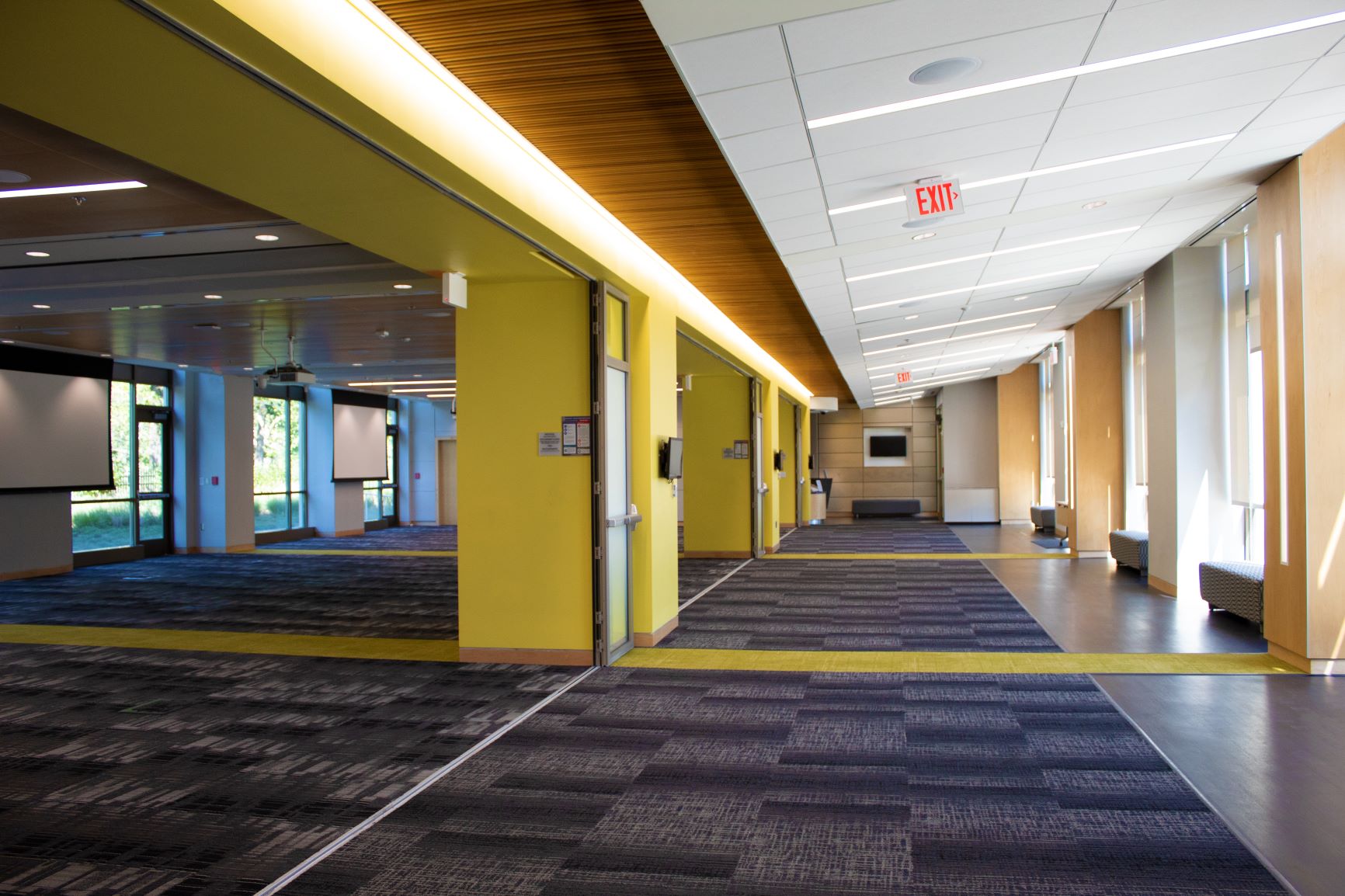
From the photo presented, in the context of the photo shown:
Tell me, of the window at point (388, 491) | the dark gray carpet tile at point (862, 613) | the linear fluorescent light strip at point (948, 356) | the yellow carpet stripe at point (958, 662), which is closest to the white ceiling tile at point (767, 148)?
the yellow carpet stripe at point (958, 662)

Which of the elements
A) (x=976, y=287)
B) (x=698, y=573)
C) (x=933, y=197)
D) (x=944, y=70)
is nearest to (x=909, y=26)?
(x=944, y=70)

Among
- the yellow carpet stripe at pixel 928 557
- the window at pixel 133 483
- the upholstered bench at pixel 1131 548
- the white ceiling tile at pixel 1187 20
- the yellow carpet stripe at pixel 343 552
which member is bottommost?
the yellow carpet stripe at pixel 343 552

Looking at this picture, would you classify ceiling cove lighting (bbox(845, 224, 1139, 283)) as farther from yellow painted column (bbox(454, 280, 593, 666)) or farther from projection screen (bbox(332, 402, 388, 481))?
projection screen (bbox(332, 402, 388, 481))

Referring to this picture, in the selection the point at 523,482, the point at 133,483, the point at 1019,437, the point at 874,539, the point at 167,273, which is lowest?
the point at 874,539

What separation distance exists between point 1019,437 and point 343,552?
14.6 m

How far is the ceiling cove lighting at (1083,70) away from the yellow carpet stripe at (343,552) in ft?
39.5

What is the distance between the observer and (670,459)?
7.77 meters

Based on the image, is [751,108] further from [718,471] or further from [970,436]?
[970,436]

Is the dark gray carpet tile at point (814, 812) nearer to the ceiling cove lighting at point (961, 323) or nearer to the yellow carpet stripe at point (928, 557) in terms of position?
the ceiling cove lighting at point (961, 323)

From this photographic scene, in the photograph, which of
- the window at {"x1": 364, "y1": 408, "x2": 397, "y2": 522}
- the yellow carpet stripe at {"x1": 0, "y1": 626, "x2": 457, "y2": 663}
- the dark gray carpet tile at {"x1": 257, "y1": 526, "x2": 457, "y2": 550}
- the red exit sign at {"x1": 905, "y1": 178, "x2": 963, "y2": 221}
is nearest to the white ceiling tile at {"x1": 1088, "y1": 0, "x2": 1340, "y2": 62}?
the red exit sign at {"x1": 905, "y1": 178, "x2": 963, "y2": 221}

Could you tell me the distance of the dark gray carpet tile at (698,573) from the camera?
10578mm

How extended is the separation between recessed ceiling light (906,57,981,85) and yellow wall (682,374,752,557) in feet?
32.8

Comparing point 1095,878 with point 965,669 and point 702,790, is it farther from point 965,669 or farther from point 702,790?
point 965,669

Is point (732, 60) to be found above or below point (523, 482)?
above
